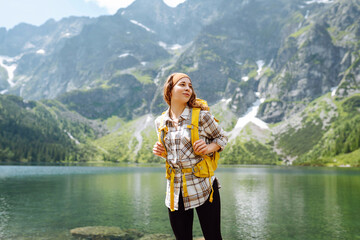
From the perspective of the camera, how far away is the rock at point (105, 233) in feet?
75.0

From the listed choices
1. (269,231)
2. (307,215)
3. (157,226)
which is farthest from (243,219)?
(157,226)

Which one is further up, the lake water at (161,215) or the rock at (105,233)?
the rock at (105,233)

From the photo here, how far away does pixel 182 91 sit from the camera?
5.58 meters

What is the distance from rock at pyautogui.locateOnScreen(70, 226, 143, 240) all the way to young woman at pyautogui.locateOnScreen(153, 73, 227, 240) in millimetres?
19656

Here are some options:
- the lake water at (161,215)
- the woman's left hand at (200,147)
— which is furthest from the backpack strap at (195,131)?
the lake water at (161,215)

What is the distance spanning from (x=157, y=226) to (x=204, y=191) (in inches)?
985

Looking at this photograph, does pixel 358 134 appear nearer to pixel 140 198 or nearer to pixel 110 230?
pixel 140 198

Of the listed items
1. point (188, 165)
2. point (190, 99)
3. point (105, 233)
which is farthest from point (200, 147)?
point (105, 233)

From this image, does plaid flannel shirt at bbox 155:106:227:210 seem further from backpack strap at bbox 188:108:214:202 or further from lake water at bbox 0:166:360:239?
lake water at bbox 0:166:360:239

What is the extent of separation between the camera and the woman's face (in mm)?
5570

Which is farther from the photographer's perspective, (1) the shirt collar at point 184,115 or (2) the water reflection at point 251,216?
(2) the water reflection at point 251,216

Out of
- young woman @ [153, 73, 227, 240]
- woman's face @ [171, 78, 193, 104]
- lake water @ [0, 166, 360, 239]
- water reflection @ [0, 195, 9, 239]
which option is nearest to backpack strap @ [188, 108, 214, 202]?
young woman @ [153, 73, 227, 240]

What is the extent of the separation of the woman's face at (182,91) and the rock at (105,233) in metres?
20.4

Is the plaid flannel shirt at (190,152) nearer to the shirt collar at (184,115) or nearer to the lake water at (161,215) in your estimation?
the shirt collar at (184,115)
